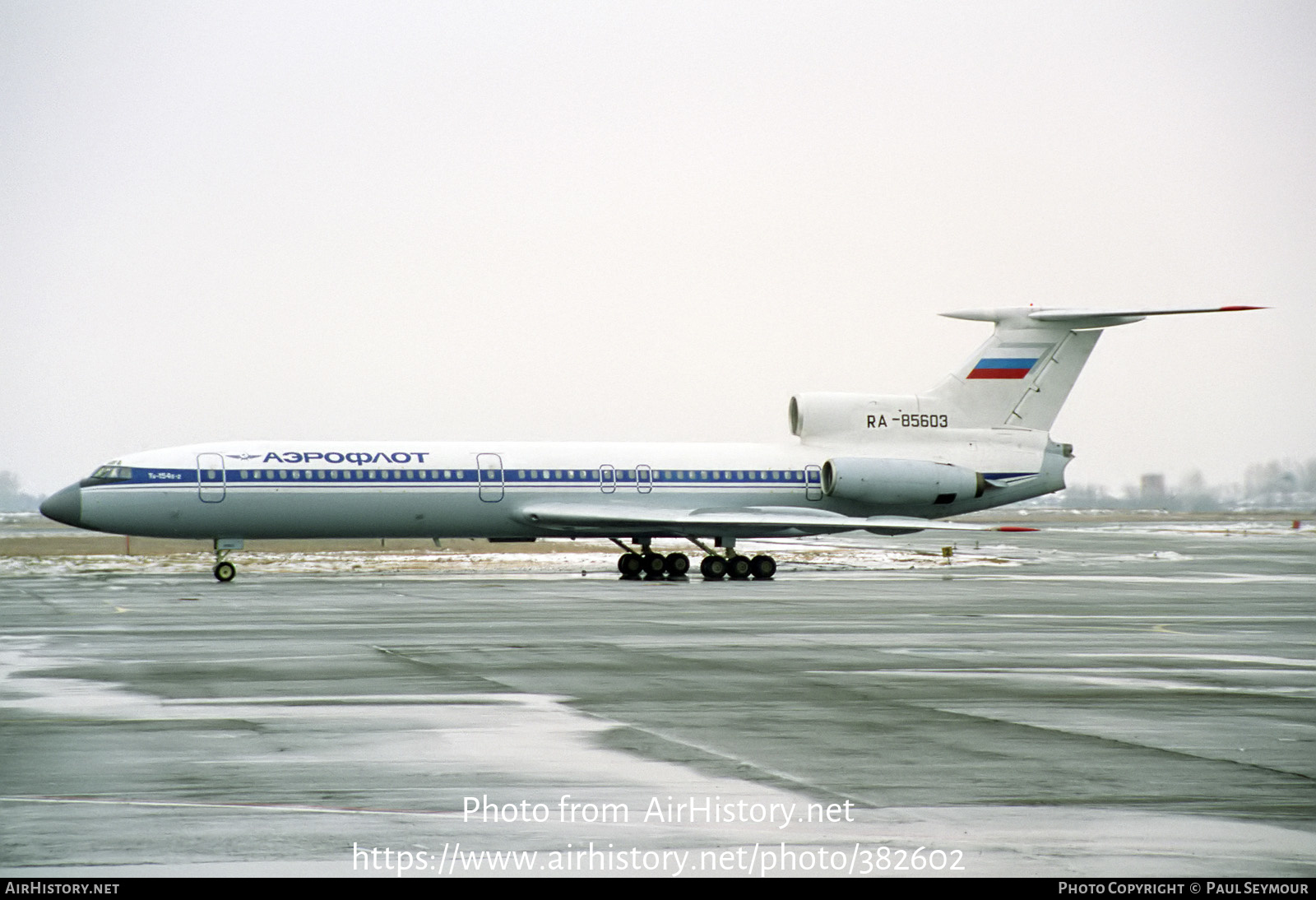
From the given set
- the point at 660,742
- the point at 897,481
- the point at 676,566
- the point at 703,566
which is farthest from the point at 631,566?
the point at 660,742

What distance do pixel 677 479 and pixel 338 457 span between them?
8294 mm

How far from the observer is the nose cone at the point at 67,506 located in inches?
1319

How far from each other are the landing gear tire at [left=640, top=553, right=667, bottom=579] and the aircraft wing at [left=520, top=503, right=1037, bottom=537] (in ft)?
2.54

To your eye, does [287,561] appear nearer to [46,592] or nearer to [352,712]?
[46,592]

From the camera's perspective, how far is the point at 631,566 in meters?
36.4

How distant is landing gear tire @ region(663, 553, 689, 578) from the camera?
120 ft

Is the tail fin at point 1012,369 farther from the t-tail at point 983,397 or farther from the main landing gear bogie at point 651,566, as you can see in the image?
the main landing gear bogie at point 651,566

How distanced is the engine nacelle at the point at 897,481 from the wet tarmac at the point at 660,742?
47.2ft

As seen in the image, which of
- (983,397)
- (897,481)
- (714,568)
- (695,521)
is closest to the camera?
(695,521)

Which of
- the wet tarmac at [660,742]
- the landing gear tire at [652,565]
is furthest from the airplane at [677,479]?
the wet tarmac at [660,742]

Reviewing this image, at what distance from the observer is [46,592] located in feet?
91.7

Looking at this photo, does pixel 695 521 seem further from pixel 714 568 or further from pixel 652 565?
pixel 652 565

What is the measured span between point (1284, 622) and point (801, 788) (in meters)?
14.4
